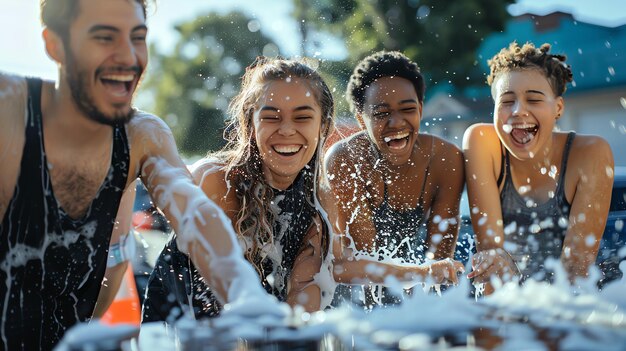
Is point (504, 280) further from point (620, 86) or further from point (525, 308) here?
point (620, 86)

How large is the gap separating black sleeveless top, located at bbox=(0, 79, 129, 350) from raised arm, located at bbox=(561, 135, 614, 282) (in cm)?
195

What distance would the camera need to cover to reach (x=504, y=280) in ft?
9.73

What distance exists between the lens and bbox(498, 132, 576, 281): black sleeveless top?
126 inches

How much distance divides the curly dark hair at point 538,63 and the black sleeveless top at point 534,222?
28 cm

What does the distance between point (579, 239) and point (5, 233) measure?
226 cm

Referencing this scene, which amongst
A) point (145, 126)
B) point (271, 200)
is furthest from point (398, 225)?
point (145, 126)

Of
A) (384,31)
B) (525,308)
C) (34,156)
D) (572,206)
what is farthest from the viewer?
(384,31)

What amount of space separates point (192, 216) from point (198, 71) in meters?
17.4

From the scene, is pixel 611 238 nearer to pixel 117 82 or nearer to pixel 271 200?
pixel 271 200

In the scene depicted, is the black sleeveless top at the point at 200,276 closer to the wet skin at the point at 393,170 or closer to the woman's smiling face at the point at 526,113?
the wet skin at the point at 393,170

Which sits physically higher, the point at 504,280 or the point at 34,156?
the point at 34,156

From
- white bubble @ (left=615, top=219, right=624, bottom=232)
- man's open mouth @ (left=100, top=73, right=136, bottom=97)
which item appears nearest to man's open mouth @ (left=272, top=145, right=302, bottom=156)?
man's open mouth @ (left=100, top=73, right=136, bottom=97)

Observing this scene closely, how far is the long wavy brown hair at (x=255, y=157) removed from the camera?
2.68 m

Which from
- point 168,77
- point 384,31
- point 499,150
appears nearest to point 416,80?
point 499,150
